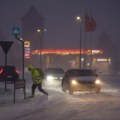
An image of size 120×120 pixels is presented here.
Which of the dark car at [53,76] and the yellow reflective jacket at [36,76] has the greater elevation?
the yellow reflective jacket at [36,76]

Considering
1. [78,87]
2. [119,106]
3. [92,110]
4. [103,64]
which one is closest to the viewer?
[92,110]

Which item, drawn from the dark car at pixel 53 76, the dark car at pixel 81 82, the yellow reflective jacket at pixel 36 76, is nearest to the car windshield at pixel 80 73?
the dark car at pixel 81 82

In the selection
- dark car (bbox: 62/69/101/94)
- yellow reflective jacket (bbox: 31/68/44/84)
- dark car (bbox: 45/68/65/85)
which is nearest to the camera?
yellow reflective jacket (bbox: 31/68/44/84)

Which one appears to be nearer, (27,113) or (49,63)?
(27,113)

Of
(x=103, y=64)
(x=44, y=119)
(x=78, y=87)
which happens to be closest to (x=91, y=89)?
(x=78, y=87)

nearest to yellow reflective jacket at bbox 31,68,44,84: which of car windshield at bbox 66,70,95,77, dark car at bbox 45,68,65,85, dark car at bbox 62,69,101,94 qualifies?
dark car at bbox 62,69,101,94

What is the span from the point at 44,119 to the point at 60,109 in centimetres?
355

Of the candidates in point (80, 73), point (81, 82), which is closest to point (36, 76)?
point (81, 82)

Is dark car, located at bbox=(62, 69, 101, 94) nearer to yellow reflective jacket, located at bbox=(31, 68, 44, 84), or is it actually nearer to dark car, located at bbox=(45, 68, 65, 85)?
yellow reflective jacket, located at bbox=(31, 68, 44, 84)

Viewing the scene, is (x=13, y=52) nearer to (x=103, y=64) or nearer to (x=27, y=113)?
(x=103, y=64)

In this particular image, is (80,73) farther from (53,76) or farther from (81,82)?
(53,76)

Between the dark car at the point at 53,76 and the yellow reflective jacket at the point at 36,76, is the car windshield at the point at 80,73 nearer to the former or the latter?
the yellow reflective jacket at the point at 36,76

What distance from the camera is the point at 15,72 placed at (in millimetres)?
49719

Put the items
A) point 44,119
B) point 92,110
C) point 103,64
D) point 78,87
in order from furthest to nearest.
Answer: point 103,64 → point 78,87 → point 92,110 → point 44,119
